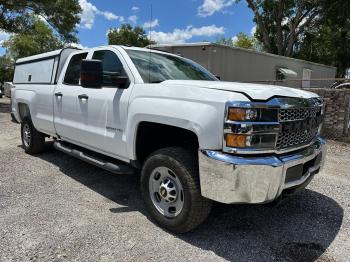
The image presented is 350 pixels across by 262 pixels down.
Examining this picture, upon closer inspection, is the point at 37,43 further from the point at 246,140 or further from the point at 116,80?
the point at 246,140

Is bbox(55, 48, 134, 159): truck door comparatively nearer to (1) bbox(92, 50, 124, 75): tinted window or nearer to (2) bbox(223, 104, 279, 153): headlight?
(1) bbox(92, 50, 124, 75): tinted window

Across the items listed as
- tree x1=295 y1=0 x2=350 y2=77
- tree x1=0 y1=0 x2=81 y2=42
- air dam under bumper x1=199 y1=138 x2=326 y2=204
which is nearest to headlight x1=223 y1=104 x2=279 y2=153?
air dam under bumper x1=199 y1=138 x2=326 y2=204

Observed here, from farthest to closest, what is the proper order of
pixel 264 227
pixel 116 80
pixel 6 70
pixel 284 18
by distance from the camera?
pixel 6 70, pixel 284 18, pixel 116 80, pixel 264 227

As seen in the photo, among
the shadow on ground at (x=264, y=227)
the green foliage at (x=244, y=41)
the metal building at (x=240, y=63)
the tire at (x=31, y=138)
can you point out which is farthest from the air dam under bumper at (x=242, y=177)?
the green foliage at (x=244, y=41)

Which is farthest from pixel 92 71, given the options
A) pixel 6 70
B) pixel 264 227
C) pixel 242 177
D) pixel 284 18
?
pixel 6 70

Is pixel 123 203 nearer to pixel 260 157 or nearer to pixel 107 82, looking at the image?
pixel 107 82

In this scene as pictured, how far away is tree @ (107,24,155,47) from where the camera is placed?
45406 mm

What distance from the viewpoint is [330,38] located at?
30.4 metres

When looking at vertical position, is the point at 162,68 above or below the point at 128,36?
below

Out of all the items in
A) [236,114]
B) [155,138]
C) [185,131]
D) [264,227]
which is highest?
[236,114]

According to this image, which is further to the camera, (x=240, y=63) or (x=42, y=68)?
(x=240, y=63)

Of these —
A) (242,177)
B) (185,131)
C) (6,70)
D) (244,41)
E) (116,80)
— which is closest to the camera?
→ (242,177)

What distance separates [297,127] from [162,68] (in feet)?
5.96

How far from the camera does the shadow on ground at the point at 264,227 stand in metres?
3.31
